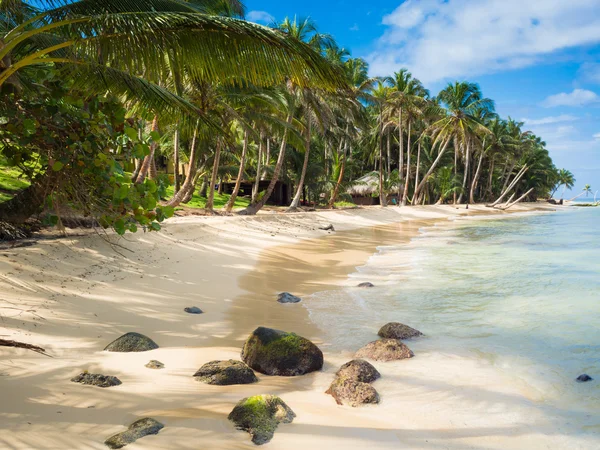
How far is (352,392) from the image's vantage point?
3.94m

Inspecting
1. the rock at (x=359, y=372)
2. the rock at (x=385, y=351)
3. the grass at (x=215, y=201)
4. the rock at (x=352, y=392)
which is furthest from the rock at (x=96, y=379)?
the grass at (x=215, y=201)

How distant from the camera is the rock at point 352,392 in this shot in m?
3.85

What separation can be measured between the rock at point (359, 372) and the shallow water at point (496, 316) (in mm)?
851

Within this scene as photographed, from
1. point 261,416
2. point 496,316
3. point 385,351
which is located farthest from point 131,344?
point 496,316

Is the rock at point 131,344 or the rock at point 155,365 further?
the rock at point 131,344

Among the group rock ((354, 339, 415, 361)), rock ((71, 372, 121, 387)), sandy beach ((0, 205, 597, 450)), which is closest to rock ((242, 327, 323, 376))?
sandy beach ((0, 205, 597, 450))

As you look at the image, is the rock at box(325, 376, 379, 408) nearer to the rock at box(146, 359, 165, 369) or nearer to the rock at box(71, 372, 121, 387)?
the rock at box(146, 359, 165, 369)

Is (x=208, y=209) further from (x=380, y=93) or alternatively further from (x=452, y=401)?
(x=380, y=93)

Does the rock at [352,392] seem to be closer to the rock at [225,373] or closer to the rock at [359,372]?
the rock at [359,372]

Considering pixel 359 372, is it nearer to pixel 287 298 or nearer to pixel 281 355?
pixel 281 355

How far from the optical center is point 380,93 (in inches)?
1485

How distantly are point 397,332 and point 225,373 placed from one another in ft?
8.42

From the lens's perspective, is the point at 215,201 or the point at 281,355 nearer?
the point at 281,355

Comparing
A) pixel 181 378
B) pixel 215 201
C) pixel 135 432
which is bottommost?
pixel 181 378
